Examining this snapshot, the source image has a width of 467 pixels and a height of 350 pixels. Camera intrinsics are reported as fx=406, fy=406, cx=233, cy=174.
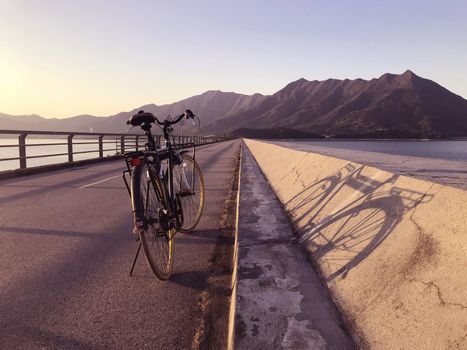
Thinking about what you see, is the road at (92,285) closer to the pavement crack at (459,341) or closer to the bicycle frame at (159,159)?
the bicycle frame at (159,159)

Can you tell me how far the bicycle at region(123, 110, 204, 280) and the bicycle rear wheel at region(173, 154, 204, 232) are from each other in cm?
1

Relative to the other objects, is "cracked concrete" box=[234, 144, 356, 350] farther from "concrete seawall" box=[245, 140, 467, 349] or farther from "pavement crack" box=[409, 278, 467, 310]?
"pavement crack" box=[409, 278, 467, 310]

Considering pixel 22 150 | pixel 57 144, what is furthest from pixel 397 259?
pixel 57 144

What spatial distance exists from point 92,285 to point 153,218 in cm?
81

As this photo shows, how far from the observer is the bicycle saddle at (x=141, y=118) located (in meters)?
3.72

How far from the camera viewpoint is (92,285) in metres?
3.56

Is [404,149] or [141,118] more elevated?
[141,118]

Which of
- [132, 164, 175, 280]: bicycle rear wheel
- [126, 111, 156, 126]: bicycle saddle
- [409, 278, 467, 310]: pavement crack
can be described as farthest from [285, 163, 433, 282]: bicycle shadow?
[126, 111, 156, 126]: bicycle saddle

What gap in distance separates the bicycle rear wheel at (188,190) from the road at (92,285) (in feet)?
0.61

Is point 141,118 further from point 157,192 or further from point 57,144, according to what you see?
point 57,144

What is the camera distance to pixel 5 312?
301 cm

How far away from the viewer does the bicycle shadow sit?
2.99 meters

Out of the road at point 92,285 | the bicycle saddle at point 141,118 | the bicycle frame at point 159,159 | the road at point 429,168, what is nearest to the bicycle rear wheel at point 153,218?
the bicycle frame at point 159,159

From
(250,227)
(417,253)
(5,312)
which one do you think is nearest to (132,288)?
(5,312)
